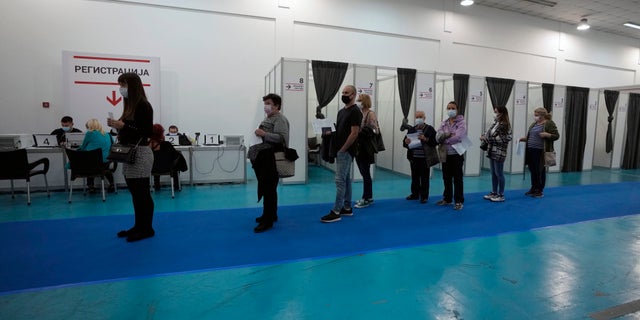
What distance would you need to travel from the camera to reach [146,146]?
307cm

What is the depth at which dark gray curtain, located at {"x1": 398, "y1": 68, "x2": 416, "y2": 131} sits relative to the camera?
22.3ft

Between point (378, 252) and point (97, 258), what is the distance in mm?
2297

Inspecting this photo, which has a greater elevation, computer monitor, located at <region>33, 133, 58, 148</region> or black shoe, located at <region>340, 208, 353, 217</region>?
computer monitor, located at <region>33, 133, 58, 148</region>

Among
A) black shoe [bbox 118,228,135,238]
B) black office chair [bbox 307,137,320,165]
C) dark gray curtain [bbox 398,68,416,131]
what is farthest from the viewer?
black office chair [bbox 307,137,320,165]

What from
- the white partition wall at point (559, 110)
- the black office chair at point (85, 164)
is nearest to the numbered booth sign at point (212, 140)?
the black office chair at point (85, 164)

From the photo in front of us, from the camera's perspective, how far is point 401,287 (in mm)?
2406

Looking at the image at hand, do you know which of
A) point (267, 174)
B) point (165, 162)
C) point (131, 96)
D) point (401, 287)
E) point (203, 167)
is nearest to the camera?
point (401, 287)

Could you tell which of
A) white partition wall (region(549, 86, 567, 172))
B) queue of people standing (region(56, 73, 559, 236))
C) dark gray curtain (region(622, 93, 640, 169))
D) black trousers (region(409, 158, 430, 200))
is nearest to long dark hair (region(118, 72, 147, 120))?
queue of people standing (region(56, 73, 559, 236))

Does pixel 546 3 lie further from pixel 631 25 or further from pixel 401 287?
pixel 401 287

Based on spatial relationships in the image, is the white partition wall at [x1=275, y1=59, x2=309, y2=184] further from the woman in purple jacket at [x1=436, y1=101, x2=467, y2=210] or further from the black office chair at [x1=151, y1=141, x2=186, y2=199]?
the woman in purple jacket at [x1=436, y1=101, x2=467, y2=210]

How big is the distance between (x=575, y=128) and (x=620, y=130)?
205 centimetres

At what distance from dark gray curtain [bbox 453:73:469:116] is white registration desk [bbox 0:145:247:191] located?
454 centimetres

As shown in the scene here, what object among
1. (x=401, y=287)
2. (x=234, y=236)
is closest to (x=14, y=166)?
(x=234, y=236)

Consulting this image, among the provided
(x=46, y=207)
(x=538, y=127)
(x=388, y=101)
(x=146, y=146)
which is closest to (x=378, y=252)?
(x=146, y=146)
